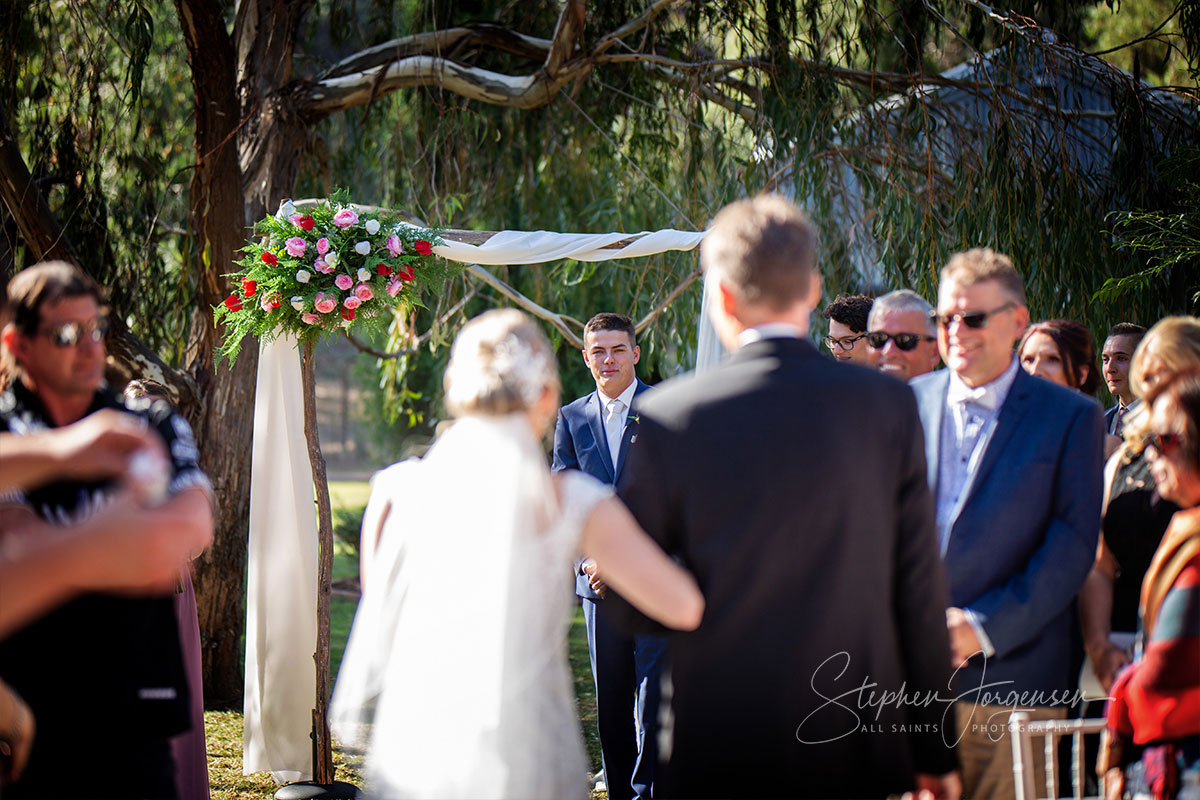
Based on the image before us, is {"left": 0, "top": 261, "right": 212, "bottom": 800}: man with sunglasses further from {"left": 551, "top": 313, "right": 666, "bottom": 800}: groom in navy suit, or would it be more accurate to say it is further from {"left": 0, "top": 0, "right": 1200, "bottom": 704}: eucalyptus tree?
{"left": 0, "top": 0, "right": 1200, "bottom": 704}: eucalyptus tree

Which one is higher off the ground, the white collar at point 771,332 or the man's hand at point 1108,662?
the white collar at point 771,332

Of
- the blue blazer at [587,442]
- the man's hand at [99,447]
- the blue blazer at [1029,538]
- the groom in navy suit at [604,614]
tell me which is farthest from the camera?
the blue blazer at [587,442]

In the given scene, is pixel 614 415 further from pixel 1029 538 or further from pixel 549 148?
pixel 549 148

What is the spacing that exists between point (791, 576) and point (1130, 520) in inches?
58.5

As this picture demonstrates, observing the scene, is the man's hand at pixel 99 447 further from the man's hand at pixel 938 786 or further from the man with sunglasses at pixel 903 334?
the man with sunglasses at pixel 903 334

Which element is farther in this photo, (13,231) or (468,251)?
(13,231)

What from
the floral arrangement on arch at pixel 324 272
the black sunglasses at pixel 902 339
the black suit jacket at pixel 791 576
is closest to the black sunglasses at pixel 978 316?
the black sunglasses at pixel 902 339

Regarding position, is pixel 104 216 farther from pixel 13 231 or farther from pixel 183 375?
pixel 183 375

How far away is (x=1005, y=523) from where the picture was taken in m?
2.80

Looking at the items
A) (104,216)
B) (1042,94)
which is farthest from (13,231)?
(1042,94)

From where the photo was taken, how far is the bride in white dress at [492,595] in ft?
6.97

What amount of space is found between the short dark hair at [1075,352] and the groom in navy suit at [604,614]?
5.85 feet

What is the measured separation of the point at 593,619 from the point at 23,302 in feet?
10.5

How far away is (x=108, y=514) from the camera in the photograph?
1737mm
